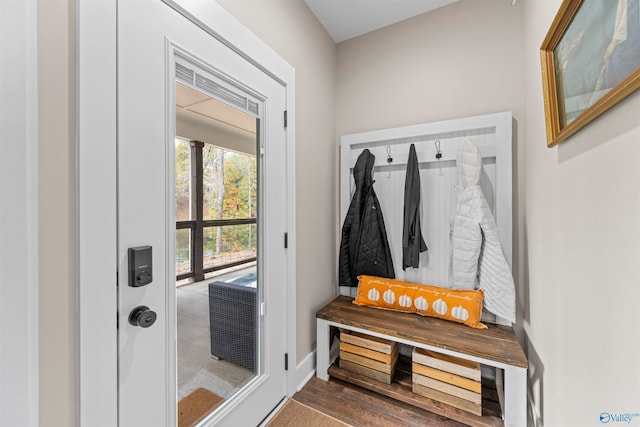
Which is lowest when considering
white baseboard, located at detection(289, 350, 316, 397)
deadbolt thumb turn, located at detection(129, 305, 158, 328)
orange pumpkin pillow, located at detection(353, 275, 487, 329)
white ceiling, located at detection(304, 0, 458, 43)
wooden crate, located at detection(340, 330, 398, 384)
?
white baseboard, located at detection(289, 350, 316, 397)

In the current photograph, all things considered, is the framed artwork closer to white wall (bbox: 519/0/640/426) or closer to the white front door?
white wall (bbox: 519/0/640/426)

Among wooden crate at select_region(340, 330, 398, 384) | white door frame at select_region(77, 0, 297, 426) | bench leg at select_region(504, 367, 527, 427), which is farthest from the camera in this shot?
wooden crate at select_region(340, 330, 398, 384)

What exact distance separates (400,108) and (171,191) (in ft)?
5.73

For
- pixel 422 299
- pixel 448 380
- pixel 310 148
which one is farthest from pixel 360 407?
pixel 310 148

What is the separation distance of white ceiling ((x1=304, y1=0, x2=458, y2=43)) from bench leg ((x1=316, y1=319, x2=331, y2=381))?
2242mm

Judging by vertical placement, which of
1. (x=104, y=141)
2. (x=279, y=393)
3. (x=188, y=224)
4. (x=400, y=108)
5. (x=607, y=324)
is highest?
(x=400, y=108)

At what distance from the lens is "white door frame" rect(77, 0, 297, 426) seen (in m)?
0.74

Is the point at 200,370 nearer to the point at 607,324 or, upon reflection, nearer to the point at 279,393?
the point at 279,393

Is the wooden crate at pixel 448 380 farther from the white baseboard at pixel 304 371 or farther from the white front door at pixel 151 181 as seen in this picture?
the white front door at pixel 151 181

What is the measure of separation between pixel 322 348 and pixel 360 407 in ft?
1.33

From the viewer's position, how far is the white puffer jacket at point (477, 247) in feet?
5.02

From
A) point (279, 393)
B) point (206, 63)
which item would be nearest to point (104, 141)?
point (206, 63)

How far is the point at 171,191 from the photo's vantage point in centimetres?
99

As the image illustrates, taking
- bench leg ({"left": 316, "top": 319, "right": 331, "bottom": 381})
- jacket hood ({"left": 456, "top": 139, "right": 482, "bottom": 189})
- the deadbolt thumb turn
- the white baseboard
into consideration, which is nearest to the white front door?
the deadbolt thumb turn
